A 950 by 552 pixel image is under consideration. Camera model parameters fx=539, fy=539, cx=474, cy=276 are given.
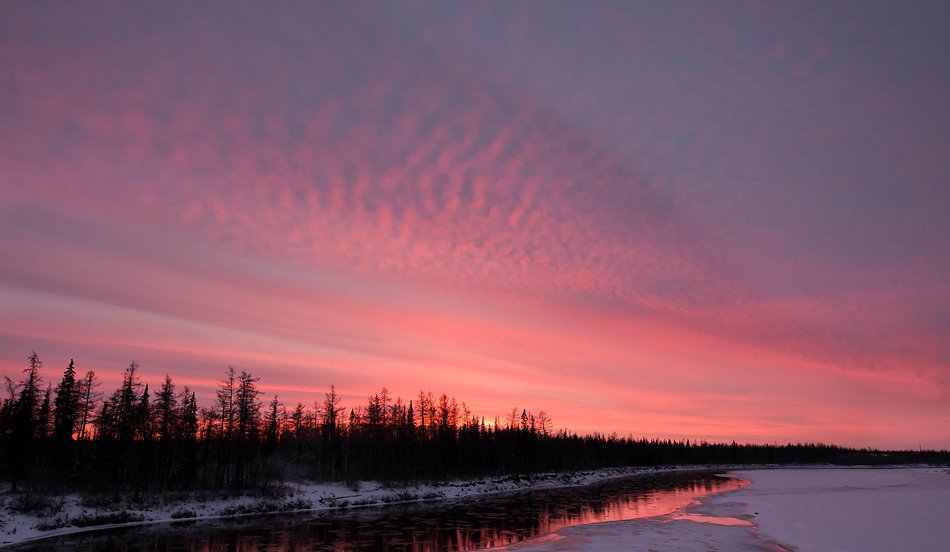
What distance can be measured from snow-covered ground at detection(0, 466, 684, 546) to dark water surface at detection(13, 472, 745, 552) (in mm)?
3033

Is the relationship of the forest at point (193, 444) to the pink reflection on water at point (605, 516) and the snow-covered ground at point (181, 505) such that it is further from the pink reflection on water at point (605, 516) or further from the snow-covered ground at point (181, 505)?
the pink reflection on water at point (605, 516)

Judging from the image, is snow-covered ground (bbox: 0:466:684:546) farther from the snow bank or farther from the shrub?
the snow bank

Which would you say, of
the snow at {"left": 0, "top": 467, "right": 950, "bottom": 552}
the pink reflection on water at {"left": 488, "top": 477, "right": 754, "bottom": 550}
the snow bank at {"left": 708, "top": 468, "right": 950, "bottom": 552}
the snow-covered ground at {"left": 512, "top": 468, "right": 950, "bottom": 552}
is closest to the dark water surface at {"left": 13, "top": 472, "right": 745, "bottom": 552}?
the pink reflection on water at {"left": 488, "top": 477, "right": 754, "bottom": 550}

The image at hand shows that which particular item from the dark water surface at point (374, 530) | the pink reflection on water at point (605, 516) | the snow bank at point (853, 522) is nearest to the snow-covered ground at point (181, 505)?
the dark water surface at point (374, 530)

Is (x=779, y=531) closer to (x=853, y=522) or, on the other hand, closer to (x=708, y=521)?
(x=708, y=521)

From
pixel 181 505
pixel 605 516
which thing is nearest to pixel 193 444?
pixel 181 505

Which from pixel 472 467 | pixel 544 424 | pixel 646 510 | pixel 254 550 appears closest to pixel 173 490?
pixel 254 550

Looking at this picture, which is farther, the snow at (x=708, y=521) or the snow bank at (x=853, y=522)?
the snow at (x=708, y=521)

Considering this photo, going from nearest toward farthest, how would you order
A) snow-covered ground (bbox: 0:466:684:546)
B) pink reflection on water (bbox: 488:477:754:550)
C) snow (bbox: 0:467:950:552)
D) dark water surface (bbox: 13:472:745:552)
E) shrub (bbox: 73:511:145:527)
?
snow (bbox: 0:467:950:552), dark water surface (bbox: 13:472:745:552), pink reflection on water (bbox: 488:477:754:550), snow-covered ground (bbox: 0:466:684:546), shrub (bbox: 73:511:145:527)

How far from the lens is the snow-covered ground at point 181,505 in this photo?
35469mm

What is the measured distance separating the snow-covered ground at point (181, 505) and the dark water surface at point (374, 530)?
303 cm

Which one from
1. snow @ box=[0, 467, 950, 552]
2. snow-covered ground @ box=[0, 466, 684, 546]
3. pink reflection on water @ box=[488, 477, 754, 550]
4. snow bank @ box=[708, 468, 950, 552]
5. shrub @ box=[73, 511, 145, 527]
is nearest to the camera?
snow bank @ box=[708, 468, 950, 552]

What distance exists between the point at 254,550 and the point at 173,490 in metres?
30.9

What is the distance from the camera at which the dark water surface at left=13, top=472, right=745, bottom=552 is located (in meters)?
30.1
